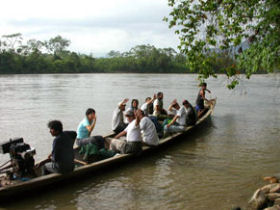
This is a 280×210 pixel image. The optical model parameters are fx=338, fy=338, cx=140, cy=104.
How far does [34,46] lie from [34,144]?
88.0 meters

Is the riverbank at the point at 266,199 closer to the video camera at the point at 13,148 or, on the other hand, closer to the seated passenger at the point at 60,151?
Result: the seated passenger at the point at 60,151

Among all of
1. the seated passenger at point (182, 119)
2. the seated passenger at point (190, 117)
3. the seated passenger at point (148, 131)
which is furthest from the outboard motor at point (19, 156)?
the seated passenger at point (190, 117)

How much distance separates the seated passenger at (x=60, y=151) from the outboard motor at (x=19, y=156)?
38 cm

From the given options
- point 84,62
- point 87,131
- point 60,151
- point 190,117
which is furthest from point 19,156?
point 84,62

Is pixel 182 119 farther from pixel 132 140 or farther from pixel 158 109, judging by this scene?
pixel 132 140

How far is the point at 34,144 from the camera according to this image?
10656 mm

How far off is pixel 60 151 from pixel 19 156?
688 millimetres

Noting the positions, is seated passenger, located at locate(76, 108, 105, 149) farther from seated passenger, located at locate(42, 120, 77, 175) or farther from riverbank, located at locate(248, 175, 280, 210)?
riverbank, located at locate(248, 175, 280, 210)

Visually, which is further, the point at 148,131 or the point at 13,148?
the point at 148,131

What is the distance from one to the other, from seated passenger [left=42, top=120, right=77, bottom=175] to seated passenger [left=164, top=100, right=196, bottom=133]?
176 inches

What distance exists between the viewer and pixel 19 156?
5.70m

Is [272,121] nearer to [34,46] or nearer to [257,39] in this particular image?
[257,39]

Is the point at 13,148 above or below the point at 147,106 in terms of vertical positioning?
below

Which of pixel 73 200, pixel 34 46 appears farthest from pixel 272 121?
pixel 34 46
